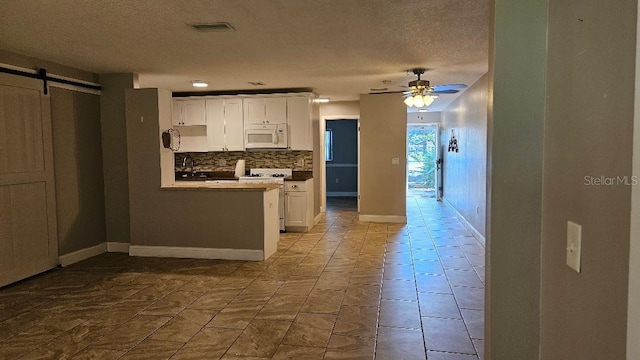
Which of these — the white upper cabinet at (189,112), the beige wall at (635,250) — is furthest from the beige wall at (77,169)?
the beige wall at (635,250)

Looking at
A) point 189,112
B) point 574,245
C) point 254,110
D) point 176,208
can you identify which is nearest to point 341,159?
point 254,110

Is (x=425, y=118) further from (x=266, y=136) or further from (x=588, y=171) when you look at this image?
(x=588, y=171)

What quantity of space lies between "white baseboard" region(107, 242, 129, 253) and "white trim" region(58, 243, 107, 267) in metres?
0.06

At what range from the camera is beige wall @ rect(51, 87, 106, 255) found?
4801 millimetres

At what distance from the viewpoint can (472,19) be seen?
3221 mm


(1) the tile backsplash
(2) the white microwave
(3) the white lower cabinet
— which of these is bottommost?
(3) the white lower cabinet

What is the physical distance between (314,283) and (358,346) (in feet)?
4.46

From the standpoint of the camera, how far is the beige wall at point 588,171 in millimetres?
751

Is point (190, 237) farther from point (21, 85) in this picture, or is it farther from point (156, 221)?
point (21, 85)

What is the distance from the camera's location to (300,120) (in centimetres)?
688

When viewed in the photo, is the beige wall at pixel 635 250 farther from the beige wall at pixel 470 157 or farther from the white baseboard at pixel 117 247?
the white baseboard at pixel 117 247

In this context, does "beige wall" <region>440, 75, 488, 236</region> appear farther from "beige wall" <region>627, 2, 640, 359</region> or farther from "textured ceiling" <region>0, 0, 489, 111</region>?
"beige wall" <region>627, 2, 640, 359</region>

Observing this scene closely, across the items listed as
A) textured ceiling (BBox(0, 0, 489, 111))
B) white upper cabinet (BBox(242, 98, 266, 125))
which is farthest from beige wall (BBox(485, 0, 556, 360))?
white upper cabinet (BBox(242, 98, 266, 125))

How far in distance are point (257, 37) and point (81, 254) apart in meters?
3.56
